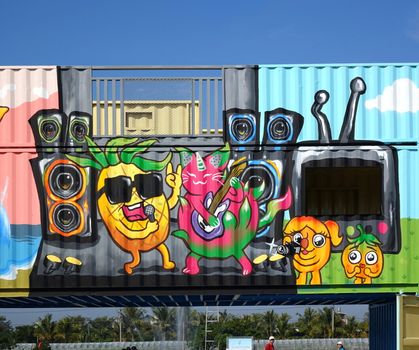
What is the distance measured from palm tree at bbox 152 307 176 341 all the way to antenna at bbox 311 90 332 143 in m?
70.9

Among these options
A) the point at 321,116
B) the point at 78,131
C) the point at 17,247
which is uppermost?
the point at 321,116

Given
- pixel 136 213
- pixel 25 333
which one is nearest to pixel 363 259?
pixel 136 213

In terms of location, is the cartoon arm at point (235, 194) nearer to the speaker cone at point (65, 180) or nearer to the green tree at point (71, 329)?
the speaker cone at point (65, 180)

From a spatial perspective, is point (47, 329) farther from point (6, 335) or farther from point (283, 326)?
point (283, 326)

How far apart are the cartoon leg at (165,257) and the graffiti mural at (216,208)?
0.02 meters

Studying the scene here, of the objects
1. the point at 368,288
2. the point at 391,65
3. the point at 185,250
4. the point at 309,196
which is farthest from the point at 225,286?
the point at 391,65

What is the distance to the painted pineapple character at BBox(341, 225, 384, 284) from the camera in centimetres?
1786

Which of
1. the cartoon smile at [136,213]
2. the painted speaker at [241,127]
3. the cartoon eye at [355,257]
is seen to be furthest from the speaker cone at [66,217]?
the cartoon eye at [355,257]

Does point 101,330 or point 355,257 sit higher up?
point 355,257

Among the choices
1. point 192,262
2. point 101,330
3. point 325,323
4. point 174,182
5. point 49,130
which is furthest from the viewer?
point 101,330

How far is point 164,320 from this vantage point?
287 feet

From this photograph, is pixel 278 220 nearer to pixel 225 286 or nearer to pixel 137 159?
pixel 225 286

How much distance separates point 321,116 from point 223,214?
306 cm

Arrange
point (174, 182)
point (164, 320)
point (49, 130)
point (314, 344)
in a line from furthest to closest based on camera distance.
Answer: point (164, 320)
point (314, 344)
point (49, 130)
point (174, 182)
